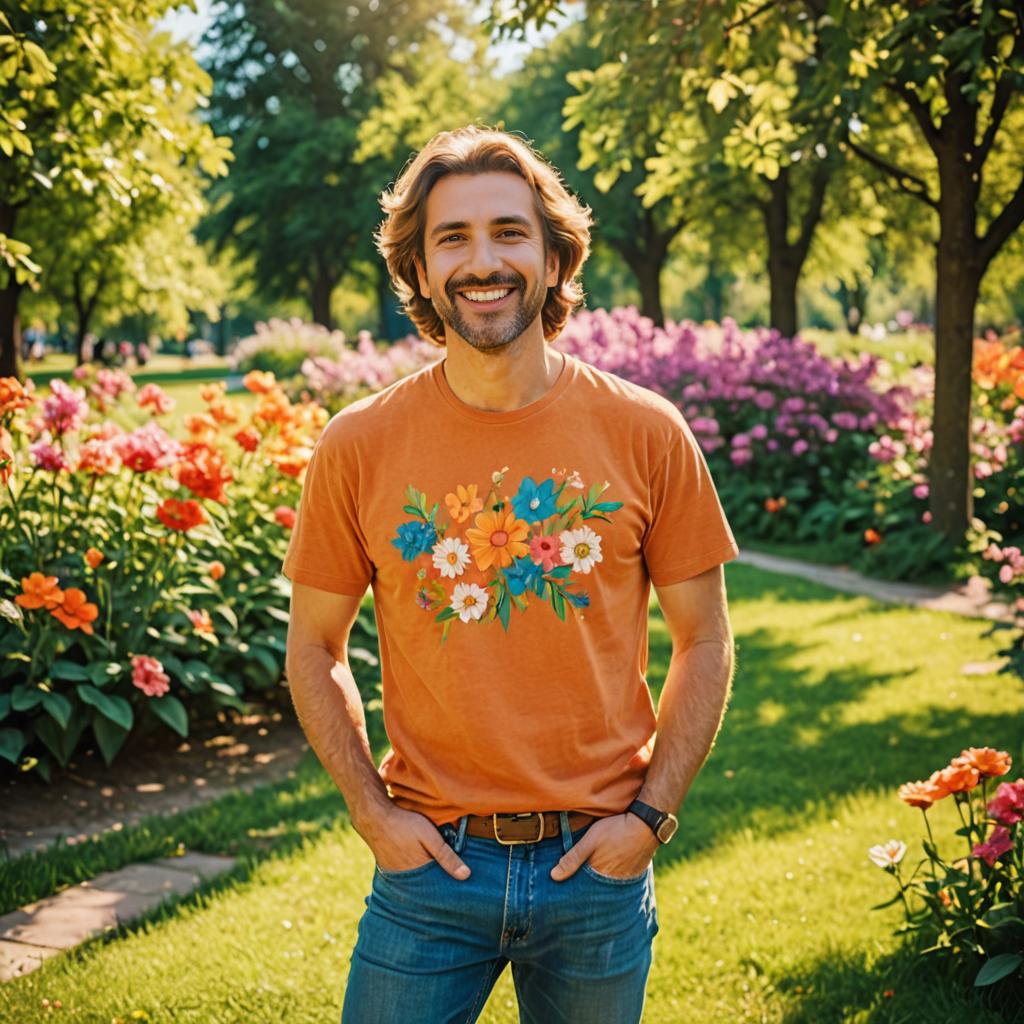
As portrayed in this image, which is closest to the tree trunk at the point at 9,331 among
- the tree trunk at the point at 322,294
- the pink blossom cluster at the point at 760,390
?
the pink blossom cluster at the point at 760,390

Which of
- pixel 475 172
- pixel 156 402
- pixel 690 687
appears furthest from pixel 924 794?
pixel 156 402

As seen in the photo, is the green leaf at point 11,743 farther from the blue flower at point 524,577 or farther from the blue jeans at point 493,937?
the blue flower at point 524,577

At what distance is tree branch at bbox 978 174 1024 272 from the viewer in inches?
326

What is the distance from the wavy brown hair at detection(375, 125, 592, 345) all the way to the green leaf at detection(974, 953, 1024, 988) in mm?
2002

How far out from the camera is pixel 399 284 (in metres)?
2.66

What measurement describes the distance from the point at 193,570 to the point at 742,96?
16.3 feet

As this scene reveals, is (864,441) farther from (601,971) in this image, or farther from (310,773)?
(601,971)

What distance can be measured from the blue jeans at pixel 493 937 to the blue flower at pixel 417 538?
49 cm

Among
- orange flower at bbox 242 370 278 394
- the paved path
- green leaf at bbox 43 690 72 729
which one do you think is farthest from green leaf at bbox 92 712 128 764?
the paved path

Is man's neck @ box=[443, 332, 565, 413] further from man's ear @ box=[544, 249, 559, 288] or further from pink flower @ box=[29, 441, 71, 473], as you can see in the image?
pink flower @ box=[29, 441, 71, 473]

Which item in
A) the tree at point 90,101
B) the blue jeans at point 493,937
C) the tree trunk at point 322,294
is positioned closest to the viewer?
the blue jeans at point 493,937

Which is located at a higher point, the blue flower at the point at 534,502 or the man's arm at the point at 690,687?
the blue flower at the point at 534,502

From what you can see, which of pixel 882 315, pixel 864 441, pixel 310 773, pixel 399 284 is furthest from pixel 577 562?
pixel 882 315

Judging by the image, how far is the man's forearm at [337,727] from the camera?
7.17ft
